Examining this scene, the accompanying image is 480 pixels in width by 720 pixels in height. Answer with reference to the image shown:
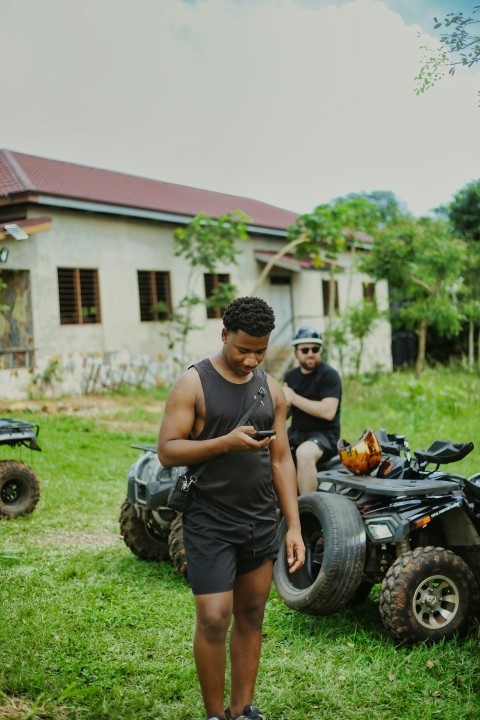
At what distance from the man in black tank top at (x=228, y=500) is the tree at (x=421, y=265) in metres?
18.0

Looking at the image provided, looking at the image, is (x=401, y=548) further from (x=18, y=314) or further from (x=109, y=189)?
(x=109, y=189)

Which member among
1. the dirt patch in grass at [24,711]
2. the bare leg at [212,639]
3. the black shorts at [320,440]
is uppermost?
the black shorts at [320,440]

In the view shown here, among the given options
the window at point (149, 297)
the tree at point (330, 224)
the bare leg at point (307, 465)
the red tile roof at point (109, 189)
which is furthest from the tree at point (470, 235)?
the bare leg at point (307, 465)

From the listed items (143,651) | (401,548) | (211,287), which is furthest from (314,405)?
(211,287)

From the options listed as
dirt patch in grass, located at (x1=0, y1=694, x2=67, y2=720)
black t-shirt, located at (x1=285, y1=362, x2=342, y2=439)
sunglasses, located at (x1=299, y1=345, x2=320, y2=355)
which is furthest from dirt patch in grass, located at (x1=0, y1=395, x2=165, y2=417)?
dirt patch in grass, located at (x1=0, y1=694, x2=67, y2=720)

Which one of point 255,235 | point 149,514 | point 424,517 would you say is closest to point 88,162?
point 255,235

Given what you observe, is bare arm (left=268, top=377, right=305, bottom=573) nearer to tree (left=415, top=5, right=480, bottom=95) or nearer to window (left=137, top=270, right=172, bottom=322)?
tree (left=415, top=5, right=480, bottom=95)

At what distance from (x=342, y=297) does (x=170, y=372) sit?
9578mm

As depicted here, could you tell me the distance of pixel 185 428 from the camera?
337 cm

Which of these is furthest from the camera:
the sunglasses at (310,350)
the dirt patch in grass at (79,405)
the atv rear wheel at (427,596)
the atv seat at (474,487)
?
the dirt patch in grass at (79,405)

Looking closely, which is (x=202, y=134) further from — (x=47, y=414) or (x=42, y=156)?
(x=42, y=156)

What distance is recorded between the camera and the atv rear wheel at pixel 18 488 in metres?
8.12

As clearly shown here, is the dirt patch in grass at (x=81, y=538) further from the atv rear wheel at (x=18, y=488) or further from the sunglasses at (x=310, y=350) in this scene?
the sunglasses at (x=310, y=350)

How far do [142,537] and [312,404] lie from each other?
181cm
